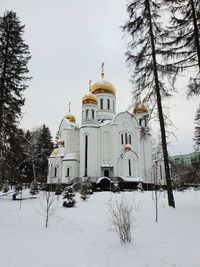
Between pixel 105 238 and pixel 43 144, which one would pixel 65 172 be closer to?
pixel 43 144

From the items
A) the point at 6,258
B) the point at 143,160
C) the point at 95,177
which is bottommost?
the point at 6,258

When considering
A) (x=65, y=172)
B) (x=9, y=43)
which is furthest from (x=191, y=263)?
(x=65, y=172)

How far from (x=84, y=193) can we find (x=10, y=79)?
35.6 ft

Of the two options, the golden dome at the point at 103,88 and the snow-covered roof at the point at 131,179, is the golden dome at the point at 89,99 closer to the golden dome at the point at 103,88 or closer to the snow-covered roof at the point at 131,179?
the golden dome at the point at 103,88

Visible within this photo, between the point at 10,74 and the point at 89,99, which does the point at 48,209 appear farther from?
the point at 89,99

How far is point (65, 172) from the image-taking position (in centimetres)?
3331

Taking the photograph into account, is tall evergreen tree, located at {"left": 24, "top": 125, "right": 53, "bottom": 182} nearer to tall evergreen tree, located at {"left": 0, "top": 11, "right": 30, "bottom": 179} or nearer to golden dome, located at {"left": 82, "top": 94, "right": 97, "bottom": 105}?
golden dome, located at {"left": 82, "top": 94, "right": 97, "bottom": 105}

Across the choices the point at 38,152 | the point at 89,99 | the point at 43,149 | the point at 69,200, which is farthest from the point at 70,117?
the point at 69,200

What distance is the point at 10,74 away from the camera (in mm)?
12477

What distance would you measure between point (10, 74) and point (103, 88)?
2807 centimetres

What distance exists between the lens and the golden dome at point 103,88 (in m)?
39.6

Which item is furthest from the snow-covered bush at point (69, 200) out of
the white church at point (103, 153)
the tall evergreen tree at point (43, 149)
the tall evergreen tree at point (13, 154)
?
the tall evergreen tree at point (43, 149)

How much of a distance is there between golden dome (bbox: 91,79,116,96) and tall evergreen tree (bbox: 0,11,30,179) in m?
26.7

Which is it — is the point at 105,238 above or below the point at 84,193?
below
